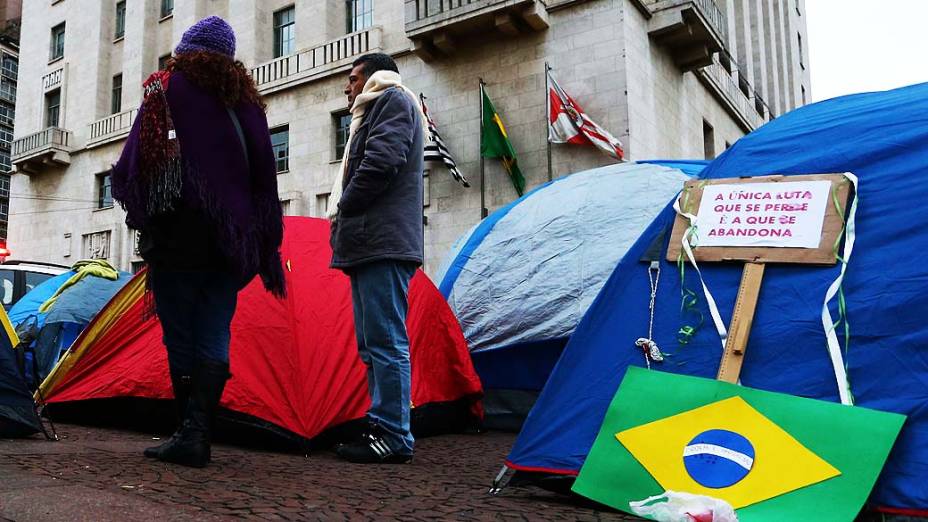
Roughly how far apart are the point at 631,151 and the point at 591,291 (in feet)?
27.6

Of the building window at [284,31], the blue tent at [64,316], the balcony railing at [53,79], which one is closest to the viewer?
the blue tent at [64,316]

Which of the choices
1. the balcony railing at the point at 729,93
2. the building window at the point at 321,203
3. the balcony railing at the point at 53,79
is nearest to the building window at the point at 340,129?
the building window at the point at 321,203

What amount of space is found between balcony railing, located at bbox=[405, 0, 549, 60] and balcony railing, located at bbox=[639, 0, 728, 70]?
6.89ft

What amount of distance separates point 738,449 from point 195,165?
202 centimetres

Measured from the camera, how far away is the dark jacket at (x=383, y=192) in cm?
312

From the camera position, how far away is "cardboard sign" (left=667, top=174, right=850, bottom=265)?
231cm

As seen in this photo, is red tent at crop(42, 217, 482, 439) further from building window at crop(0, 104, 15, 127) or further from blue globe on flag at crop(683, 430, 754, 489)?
building window at crop(0, 104, 15, 127)

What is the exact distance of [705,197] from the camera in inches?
103

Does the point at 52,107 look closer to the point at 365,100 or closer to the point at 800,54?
the point at 365,100

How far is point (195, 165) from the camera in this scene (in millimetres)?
2664

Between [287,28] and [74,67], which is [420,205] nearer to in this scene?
[287,28]

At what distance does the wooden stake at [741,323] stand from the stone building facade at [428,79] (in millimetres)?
10334

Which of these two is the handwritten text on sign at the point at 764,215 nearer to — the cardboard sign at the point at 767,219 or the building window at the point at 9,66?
the cardboard sign at the point at 767,219

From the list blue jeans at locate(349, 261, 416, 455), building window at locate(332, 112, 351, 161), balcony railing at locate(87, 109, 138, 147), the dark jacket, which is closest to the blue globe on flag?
blue jeans at locate(349, 261, 416, 455)
